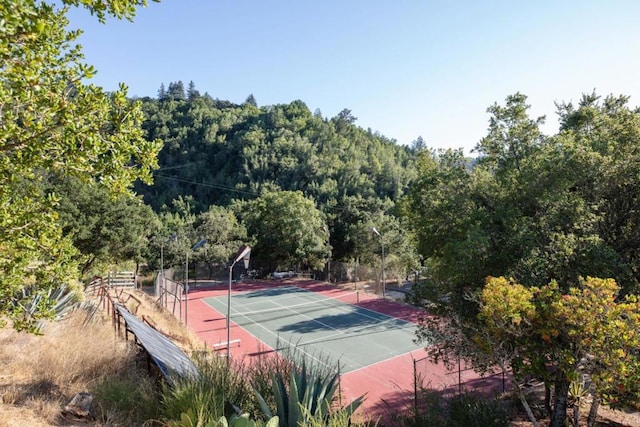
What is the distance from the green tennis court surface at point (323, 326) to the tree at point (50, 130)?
9273mm

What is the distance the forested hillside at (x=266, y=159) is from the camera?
7531cm

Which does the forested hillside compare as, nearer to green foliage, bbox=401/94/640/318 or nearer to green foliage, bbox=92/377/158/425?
green foliage, bbox=401/94/640/318

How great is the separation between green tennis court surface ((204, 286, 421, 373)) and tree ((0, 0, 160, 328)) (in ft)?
30.4

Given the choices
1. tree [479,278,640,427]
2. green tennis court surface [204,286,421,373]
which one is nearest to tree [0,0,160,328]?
tree [479,278,640,427]

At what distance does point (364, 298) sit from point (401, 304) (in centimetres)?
313

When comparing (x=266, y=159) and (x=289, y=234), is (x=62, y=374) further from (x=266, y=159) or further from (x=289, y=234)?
(x=266, y=159)

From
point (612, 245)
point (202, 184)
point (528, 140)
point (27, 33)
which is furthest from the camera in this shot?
point (202, 184)

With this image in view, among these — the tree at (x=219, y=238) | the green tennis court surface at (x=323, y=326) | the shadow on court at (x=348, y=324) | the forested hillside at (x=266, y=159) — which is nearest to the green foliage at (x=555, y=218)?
the green tennis court surface at (x=323, y=326)

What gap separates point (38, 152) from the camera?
3.50 m

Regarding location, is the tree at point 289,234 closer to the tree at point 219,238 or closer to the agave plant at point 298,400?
the tree at point 219,238

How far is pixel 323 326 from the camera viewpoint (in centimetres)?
2056

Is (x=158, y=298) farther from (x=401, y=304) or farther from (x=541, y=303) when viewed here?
(x=541, y=303)

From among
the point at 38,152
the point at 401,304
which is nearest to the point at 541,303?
the point at 38,152

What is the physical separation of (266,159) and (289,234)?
163 ft
